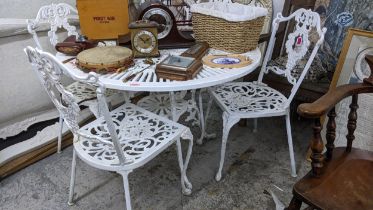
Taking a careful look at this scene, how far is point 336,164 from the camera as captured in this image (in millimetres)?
1146

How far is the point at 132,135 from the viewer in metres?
1.36

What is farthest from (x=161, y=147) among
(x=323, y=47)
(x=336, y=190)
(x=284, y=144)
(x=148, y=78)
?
(x=323, y=47)

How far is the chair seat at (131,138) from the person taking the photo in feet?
3.97

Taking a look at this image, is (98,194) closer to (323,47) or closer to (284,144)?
(284,144)

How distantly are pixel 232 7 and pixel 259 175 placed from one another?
3.60 feet

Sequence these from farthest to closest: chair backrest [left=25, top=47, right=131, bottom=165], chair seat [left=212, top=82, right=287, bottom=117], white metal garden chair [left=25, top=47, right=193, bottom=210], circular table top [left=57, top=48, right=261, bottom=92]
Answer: chair seat [left=212, top=82, right=287, bottom=117]
circular table top [left=57, top=48, right=261, bottom=92]
white metal garden chair [left=25, top=47, right=193, bottom=210]
chair backrest [left=25, top=47, right=131, bottom=165]

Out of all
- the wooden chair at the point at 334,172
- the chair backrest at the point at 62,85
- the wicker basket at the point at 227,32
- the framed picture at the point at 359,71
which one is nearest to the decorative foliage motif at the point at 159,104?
the wicker basket at the point at 227,32

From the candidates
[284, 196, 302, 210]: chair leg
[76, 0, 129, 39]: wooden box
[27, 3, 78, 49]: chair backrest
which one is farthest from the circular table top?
[284, 196, 302, 210]: chair leg

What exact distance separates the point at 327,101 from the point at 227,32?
684 millimetres

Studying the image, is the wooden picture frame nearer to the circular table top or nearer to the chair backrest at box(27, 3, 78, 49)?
the circular table top

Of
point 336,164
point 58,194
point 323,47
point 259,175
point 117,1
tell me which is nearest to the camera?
point 336,164

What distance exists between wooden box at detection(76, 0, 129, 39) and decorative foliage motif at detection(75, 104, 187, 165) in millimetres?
433

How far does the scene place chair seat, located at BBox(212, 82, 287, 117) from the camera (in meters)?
1.63

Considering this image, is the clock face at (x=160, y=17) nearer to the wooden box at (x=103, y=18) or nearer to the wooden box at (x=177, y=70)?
the wooden box at (x=103, y=18)
